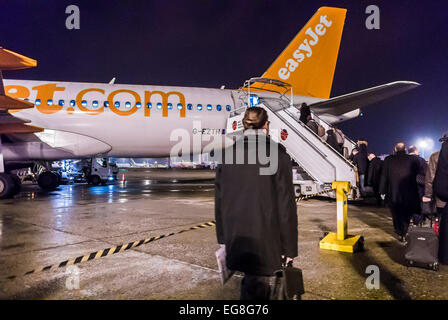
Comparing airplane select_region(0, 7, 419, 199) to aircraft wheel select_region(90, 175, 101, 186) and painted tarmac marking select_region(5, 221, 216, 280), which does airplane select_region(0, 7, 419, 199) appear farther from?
painted tarmac marking select_region(5, 221, 216, 280)

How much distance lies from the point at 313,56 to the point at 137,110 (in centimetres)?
931

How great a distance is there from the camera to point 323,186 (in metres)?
9.41

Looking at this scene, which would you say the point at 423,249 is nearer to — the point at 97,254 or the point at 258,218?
the point at 258,218

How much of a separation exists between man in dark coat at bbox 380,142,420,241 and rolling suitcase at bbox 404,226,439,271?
5.15 feet

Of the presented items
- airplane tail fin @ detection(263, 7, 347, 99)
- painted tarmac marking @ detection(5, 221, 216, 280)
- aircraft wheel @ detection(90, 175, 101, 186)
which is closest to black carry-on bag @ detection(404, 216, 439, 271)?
painted tarmac marking @ detection(5, 221, 216, 280)

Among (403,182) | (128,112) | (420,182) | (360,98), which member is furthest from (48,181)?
(420,182)

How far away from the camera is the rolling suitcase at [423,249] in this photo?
425 cm

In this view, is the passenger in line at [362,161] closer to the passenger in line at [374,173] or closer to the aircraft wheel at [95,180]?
the passenger in line at [374,173]

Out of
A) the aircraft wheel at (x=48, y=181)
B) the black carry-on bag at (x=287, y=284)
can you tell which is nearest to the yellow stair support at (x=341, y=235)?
the black carry-on bag at (x=287, y=284)

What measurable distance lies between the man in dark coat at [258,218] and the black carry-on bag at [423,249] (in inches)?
112

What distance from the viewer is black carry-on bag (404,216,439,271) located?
13.9ft

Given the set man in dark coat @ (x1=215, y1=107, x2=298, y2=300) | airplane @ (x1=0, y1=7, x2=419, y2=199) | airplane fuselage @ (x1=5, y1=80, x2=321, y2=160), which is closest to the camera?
man in dark coat @ (x1=215, y1=107, x2=298, y2=300)

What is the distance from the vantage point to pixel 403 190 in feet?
19.4
